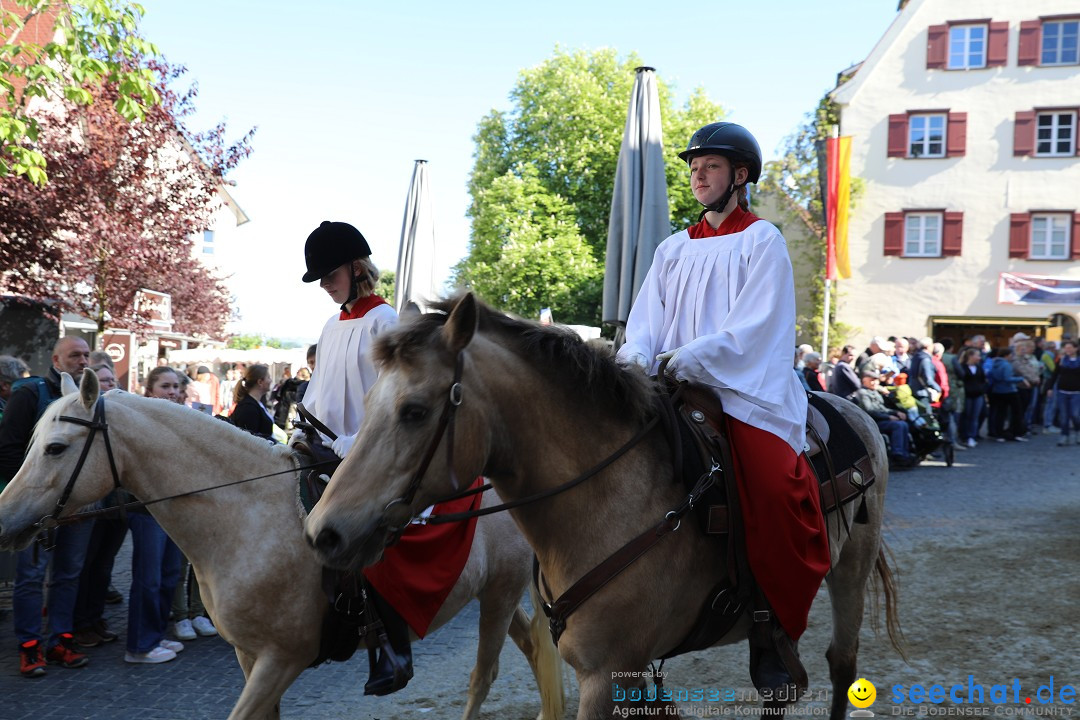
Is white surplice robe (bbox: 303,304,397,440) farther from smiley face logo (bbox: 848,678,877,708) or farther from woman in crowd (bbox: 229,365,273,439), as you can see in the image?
smiley face logo (bbox: 848,678,877,708)

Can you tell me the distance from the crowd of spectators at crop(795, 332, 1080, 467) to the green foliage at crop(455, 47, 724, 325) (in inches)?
490

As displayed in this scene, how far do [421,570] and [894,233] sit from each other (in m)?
26.0

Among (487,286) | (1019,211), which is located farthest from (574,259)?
(1019,211)

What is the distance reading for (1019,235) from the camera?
25703mm

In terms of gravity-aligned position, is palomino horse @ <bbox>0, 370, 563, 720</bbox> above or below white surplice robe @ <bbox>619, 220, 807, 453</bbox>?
below

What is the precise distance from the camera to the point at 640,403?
9.27 ft

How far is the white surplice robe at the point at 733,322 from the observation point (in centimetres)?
299

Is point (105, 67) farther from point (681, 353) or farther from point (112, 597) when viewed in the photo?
point (681, 353)

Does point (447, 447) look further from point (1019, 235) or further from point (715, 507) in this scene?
point (1019, 235)

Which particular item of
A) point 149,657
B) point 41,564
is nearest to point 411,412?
point 149,657

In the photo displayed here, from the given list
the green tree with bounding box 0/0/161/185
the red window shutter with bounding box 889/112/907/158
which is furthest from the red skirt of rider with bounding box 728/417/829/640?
the red window shutter with bounding box 889/112/907/158

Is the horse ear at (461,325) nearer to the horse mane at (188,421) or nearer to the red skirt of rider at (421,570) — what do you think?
the red skirt of rider at (421,570)

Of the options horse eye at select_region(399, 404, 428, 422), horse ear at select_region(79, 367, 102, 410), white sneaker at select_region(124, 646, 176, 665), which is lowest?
white sneaker at select_region(124, 646, 176, 665)

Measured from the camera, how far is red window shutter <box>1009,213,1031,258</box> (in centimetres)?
2564
